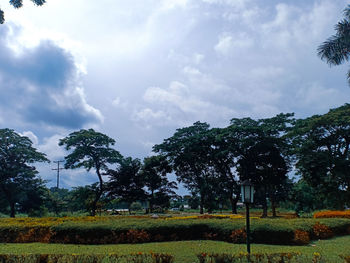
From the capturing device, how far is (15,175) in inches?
1198

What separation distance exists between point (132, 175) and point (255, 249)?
27996mm

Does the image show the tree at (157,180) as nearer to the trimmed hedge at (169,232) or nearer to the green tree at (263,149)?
the green tree at (263,149)

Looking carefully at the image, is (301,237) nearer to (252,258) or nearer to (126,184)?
(252,258)

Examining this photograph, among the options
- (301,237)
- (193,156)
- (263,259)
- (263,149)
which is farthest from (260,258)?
(193,156)

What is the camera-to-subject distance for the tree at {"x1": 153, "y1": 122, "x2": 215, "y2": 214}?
99.5ft

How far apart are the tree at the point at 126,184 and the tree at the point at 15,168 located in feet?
27.1

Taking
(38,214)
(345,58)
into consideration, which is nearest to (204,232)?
(345,58)

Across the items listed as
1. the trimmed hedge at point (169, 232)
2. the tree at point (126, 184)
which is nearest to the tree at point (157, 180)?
the tree at point (126, 184)

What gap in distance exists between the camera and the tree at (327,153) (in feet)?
68.8

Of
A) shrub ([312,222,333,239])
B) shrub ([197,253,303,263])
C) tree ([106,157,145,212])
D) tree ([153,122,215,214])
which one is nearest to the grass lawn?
shrub ([312,222,333,239])

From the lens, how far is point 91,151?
98.2 ft

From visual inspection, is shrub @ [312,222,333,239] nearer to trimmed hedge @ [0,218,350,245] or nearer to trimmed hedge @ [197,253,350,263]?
trimmed hedge @ [0,218,350,245]

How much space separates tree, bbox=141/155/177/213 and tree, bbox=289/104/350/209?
632 inches

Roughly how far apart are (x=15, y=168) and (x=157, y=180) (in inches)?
609
